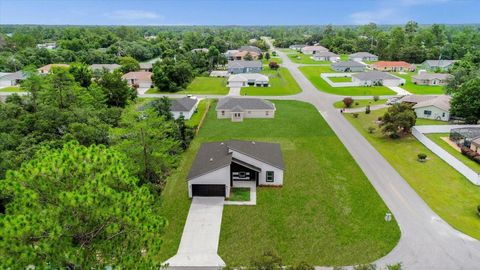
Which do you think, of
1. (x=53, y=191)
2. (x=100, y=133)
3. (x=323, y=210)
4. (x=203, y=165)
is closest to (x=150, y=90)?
(x=100, y=133)

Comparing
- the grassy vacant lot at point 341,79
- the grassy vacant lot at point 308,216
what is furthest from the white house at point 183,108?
the grassy vacant lot at point 341,79

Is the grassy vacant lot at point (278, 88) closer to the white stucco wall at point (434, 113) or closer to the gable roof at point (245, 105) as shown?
the gable roof at point (245, 105)

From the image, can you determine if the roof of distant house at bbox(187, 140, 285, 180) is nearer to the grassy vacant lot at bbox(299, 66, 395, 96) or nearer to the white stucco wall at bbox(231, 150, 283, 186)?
the white stucco wall at bbox(231, 150, 283, 186)

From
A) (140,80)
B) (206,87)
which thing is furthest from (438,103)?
(140,80)

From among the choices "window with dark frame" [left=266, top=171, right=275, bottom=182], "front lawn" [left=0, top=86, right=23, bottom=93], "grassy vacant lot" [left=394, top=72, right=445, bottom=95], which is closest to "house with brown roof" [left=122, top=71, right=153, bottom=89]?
"front lawn" [left=0, top=86, right=23, bottom=93]

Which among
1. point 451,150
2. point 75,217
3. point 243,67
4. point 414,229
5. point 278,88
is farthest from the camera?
point 243,67

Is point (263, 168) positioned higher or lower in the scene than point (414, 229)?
higher

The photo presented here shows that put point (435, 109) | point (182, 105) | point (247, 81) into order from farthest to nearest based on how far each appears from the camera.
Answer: point (247, 81) → point (182, 105) → point (435, 109)

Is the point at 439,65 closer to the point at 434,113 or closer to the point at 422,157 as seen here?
the point at 434,113
